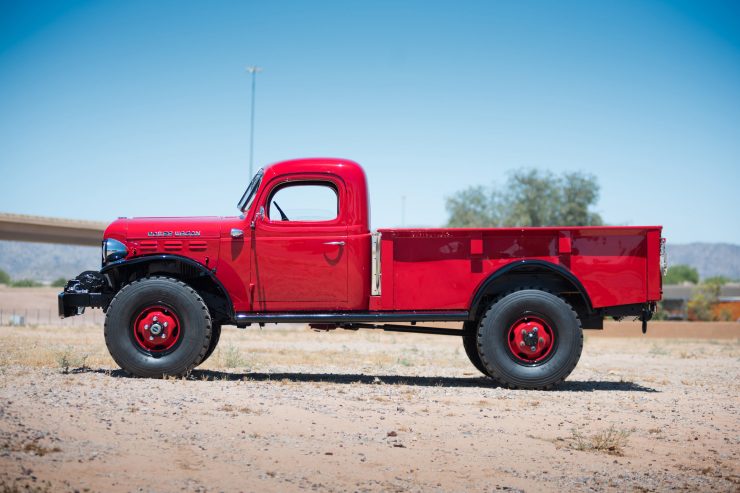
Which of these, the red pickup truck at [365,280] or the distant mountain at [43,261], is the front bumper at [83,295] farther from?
the distant mountain at [43,261]

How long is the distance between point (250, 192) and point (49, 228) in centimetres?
4266

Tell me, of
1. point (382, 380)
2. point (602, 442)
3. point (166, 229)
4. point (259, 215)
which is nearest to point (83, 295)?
point (166, 229)

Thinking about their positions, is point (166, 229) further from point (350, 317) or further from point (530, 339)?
point (530, 339)

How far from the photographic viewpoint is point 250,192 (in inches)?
420

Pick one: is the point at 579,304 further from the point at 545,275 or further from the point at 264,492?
the point at 264,492

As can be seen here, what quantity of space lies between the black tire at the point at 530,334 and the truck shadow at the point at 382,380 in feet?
1.43

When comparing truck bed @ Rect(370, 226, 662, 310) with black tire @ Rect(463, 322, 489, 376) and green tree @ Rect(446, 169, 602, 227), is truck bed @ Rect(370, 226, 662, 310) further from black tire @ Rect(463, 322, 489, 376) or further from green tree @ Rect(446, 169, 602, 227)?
green tree @ Rect(446, 169, 602, 227)

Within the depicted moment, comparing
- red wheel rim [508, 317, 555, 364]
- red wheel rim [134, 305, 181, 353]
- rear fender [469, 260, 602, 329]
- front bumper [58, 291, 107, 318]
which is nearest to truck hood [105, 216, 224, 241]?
front bumper [58, 291, 107, 318]

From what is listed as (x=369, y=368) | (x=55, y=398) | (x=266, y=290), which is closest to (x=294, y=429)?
(x=55, y=398)

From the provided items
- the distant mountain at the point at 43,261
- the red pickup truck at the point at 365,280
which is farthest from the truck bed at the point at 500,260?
the distant mountain at the point at 43,261

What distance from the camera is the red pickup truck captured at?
994cm

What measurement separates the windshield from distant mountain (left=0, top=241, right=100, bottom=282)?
5690 inches

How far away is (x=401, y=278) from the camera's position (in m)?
10.0

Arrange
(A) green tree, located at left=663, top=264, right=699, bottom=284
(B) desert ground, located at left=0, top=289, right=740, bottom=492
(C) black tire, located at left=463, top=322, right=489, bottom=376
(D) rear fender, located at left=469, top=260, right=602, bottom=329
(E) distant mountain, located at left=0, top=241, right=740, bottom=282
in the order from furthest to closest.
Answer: (E) distant mountain, located at left=0, top=241, right=740, bottom=282
(A) green tree, located at left=663, top=264, right=699, bottom=284
(C) black tire, located at left=463, top=322, right=489, bottom=376
(D) rear fender, located at left=469, top=260, right=602, bottom=329
(B) desert ground, located at left=0, top=289, right=740, bottom=492
